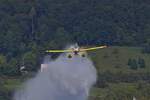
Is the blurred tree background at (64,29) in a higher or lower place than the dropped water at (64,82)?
higher

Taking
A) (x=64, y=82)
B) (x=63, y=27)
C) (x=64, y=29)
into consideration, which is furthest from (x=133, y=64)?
(x=63, y=27)

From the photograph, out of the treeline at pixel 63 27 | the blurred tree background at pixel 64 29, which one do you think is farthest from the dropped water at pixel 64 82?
the treeline at pixel 63 27

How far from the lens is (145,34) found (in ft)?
578

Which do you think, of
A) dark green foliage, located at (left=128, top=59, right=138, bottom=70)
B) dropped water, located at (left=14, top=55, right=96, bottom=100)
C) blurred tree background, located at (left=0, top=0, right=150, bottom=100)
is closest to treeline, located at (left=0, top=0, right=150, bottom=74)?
blurred tree background, located at (left=0, top=0, right=150, bottom=100)

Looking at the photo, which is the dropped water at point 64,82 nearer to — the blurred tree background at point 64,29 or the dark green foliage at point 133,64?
the blurred tree background at point 64,29

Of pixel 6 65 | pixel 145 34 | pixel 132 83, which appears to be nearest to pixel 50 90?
pixel 132 83

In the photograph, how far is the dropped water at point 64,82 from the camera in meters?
96.7

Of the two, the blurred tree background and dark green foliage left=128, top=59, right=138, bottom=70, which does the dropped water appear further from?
dark green foliage left=128, top=59, right=138, bottom=70

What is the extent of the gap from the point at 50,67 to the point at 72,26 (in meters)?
80.0

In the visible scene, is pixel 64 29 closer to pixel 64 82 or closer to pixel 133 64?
pixel 133 64

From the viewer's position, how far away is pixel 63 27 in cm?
18300

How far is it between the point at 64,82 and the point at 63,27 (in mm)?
85247

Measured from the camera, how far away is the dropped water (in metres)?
96.7

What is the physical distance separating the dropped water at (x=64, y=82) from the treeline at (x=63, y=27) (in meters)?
41.0
